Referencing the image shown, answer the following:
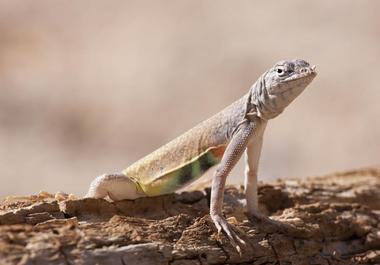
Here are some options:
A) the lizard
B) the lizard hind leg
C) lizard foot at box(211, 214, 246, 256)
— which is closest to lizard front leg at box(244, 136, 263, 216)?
the lizard

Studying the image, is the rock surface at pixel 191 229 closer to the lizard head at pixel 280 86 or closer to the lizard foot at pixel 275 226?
the lizard foot at pixel 275 226

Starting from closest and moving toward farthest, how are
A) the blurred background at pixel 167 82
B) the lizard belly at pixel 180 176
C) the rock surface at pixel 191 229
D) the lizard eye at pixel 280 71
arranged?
1. the rock surface at pixel 191 229
2. the lizard eye at pixel 280 71
3. the lizard belly at pixel 180 176
4. the blurred background at pixel 167 82

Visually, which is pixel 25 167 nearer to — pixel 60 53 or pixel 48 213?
pixel 60 53

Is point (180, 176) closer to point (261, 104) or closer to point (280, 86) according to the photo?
point (261, 104)

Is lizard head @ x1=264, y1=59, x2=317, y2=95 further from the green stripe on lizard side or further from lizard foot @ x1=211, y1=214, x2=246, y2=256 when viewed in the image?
lizard foot @ x1=211, y1=214, x2=246, y2=256

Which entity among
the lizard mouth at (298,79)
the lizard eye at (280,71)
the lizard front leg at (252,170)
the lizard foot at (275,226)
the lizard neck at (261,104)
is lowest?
the lizard foot at (275,226)

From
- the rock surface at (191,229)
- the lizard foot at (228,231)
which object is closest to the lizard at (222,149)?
the rock surface at (191,229)

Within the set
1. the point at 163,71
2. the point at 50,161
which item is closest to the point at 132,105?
the point at 163,71
